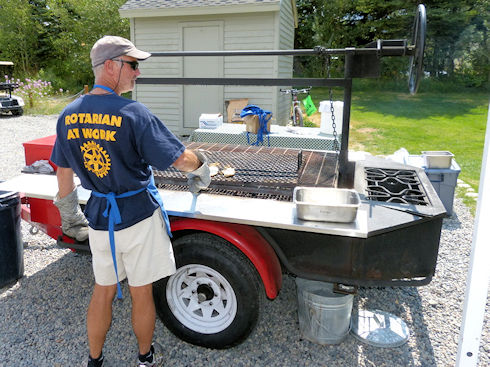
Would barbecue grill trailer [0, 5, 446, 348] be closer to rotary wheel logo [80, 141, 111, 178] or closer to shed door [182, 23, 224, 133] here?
rotary wheel logo [80, 141, 111, 178]

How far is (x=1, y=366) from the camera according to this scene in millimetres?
2650

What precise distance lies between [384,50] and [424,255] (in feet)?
4.37

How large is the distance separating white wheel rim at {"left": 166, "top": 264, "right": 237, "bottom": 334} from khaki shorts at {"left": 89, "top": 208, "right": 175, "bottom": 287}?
1.27 ft

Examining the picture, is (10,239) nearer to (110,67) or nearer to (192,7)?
(110,67)

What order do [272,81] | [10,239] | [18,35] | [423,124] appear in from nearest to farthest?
[272,81] → [10,239] → [423,124] → [18,35]

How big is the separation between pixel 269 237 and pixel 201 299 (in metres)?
0.64

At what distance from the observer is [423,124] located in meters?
12.6

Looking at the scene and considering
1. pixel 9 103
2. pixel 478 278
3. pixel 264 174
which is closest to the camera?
pixel 478 278

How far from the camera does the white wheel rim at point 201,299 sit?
273 cm

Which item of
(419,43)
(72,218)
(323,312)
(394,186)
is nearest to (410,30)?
(394,186)

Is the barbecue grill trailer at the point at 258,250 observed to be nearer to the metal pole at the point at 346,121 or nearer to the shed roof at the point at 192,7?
the metal pole at the point at 346,121

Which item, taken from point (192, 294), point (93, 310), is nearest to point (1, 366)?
point (93, 310)

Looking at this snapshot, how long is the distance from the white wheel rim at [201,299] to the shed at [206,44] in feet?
24.3

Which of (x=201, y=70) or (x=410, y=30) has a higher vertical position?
(x=410, y=30)
